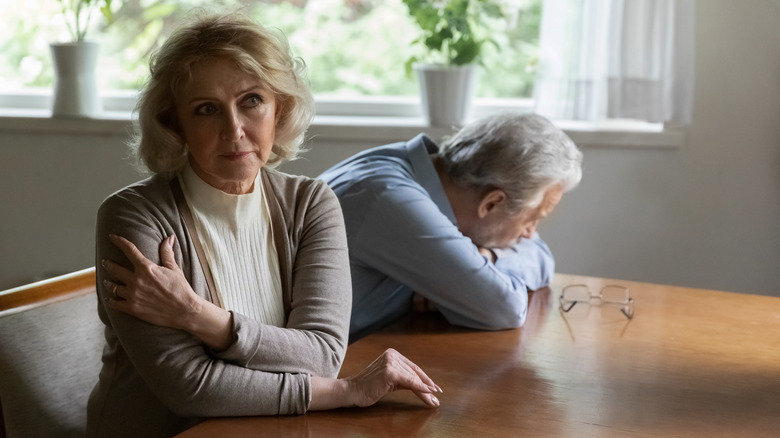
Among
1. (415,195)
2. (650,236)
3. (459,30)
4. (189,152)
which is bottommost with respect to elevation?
(650,236)

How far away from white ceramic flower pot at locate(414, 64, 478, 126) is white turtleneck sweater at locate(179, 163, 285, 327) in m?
1.65

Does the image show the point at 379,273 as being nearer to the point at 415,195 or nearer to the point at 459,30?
the point at 415,195

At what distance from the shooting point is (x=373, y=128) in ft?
10.4

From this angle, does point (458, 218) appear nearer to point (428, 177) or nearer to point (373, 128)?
point (428, 177)

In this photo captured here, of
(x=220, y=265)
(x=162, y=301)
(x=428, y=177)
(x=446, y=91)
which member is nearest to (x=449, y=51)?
(x=446, y=91)

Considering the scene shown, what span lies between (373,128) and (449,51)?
1.24 ft

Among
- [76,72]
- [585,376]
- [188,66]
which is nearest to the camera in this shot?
[188,66]

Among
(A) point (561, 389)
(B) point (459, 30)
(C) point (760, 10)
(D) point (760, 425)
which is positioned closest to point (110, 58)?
(B) point (459, 30)

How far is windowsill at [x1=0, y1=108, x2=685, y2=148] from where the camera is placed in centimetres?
296

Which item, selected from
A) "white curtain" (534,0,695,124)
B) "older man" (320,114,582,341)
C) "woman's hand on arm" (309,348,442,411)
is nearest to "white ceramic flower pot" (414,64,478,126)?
"white curtain" (534,0,695,124)

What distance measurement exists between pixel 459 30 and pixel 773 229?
1.24 m

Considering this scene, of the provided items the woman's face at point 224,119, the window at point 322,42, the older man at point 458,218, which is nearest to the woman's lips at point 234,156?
the woman's face at point 224,119

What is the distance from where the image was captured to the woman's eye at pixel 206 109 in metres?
1.44

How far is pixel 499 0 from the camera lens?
3.18 m
